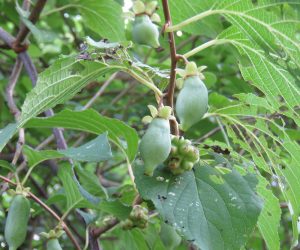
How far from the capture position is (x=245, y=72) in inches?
50.4

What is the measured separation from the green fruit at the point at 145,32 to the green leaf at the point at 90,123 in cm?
20

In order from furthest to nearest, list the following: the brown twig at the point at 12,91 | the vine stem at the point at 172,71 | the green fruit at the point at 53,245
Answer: the brown twig at the point at 12,91
the green fruit at the point at 53,245
the vine stem at the point at 172,71

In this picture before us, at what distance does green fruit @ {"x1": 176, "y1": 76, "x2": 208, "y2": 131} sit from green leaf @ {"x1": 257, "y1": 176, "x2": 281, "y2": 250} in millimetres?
366

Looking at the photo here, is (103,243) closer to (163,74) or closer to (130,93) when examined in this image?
(130,93)

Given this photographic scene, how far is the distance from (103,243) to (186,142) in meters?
1.56

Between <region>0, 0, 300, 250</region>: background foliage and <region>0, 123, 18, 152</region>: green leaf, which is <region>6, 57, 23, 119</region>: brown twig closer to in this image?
<region>0, 0, 300, 250</region>: background foliage

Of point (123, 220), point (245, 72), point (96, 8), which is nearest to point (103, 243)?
point (96, 8)

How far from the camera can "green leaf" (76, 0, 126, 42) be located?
1.97m

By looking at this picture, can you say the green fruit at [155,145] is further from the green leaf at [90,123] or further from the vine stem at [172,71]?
the green leaf at [90,123]

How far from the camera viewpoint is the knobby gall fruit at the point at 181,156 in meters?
1.10

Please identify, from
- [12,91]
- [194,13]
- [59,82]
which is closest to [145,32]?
[59,82]

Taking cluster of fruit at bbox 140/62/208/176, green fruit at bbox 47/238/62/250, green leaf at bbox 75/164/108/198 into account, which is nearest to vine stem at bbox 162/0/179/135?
cluster of fruit at bbox 140/62/208/176

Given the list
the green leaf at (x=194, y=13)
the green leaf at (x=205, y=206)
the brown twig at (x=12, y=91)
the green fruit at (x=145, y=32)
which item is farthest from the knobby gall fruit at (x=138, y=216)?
Answer: the brown twig at (x=12, y=91)

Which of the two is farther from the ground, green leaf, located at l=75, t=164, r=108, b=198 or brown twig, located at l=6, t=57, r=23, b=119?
brown twig, located at l=6, t=57, r=23, b=119
